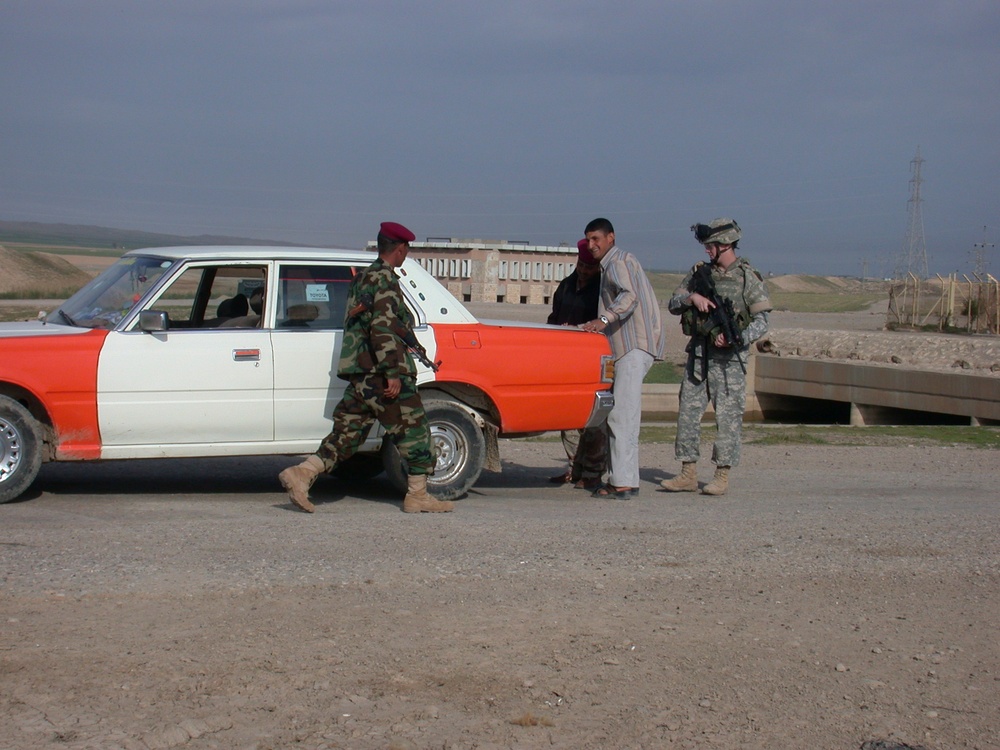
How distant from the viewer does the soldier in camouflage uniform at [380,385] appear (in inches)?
273

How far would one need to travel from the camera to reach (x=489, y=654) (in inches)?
176

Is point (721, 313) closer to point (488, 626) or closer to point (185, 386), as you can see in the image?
point (185, 386)

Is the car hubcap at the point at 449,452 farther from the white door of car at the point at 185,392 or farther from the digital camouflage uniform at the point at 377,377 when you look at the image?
the white door of car at the point at 185,392

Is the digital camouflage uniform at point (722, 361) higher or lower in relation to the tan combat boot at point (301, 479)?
higher

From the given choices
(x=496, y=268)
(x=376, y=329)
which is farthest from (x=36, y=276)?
(x=376, y=329)

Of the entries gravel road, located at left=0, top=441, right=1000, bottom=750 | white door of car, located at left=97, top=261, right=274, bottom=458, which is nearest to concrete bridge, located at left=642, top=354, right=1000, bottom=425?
gravel road, located at left=0, top=441, right=1000, bottom=750

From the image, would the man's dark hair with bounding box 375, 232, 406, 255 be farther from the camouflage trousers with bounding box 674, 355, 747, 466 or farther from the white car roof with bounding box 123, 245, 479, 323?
the camouflage trousers with bounding box 674, 355, 747, 466

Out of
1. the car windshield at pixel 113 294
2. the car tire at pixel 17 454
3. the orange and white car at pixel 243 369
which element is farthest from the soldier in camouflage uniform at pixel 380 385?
the car tire at pixel 17 454

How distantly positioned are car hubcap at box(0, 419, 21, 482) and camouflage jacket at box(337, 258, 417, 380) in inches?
80.3

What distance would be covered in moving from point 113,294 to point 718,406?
4451 millimetres

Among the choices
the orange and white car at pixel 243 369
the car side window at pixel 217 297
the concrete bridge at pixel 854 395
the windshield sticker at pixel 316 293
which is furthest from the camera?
the concrete bridge at pixel 854 395

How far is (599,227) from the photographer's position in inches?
319

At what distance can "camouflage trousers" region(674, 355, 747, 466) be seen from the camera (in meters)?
8.34

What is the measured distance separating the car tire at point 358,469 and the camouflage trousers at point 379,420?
1.60 m
